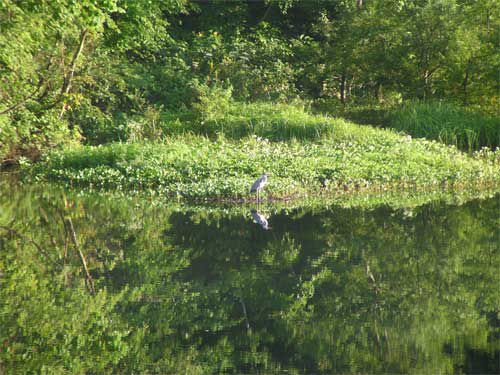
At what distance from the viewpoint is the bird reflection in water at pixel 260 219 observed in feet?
33.7

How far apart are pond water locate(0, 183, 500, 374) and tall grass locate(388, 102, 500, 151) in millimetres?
6641

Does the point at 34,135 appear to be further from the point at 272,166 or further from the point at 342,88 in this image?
the point at 342,88

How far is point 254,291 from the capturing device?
717cm

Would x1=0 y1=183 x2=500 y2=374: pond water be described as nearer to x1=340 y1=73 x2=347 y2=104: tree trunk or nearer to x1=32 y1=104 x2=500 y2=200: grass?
x1=32 y1=104 x2=500 y2=200: grass

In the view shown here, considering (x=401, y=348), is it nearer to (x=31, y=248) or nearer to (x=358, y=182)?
(x=31, y=248)

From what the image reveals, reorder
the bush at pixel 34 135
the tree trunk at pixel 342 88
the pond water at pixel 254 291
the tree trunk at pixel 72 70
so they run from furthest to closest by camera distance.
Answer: the tree trunk at pixel 342 88 → the tree trunk at pixel 72 70 → the bush at pixel 34 135 → the pond water at pixel 254 291

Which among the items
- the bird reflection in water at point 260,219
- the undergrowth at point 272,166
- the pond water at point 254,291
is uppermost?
the undergrowth at point 272,166

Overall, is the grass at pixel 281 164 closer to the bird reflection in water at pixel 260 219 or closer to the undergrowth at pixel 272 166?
the undergrowth at pixel 272 166

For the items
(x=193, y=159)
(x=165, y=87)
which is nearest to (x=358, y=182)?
(x=193, y=159)

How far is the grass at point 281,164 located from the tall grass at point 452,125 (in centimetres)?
165

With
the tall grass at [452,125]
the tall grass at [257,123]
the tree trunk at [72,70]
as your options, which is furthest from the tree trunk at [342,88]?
the tree trunk at [72,70]

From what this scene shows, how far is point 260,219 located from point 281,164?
3519mm

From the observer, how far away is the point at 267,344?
224 inches

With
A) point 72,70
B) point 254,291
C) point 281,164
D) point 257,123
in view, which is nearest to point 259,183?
point 281,164
